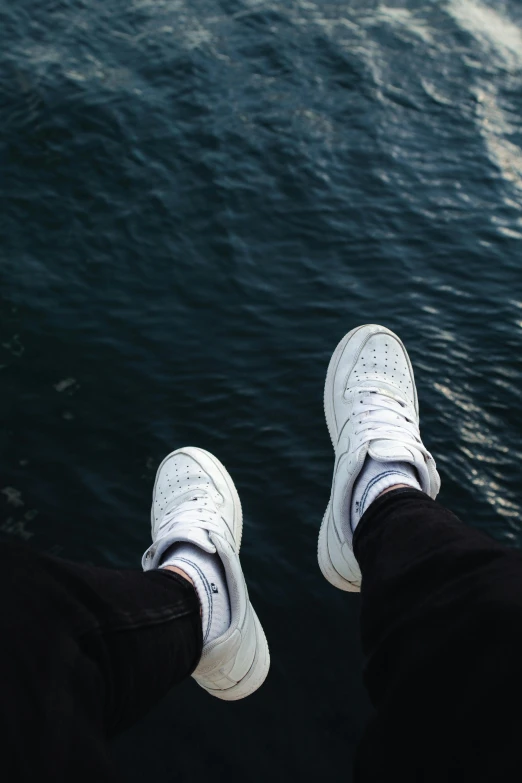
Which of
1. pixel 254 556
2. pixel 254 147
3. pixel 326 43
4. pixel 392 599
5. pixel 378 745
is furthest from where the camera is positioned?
pixel 326 43

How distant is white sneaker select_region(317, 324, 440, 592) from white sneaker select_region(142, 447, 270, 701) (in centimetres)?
42

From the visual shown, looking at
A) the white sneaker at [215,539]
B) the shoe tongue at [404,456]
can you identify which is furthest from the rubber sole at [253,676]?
the shoe tongue at [404,456]

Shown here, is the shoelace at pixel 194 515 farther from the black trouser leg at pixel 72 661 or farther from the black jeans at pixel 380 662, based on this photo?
the black jeans at pixel 380 662

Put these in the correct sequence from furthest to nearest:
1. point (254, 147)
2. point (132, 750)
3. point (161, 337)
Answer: point (254, 147), point (161, 337), point (132, 750)

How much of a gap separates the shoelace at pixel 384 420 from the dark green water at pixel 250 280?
1.08 meters

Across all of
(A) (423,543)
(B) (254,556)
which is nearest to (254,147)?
(B) (254,556)

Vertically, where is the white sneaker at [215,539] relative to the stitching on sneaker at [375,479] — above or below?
below

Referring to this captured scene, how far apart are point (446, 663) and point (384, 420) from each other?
6.67 ft

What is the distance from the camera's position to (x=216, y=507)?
12.1 feet

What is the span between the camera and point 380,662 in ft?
5.90

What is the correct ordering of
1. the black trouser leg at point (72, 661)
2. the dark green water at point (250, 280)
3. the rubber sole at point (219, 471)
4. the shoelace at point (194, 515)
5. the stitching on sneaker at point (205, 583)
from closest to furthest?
the black trouser leg at point (72, 661)
the stitching on sneaker at point (205, 583)
the shoelace at point (194, 515)
the rubber sole at point (219, 471)
the dark green water at point (250, 280)

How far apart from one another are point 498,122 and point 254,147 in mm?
2881

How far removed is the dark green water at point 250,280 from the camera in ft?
13.9

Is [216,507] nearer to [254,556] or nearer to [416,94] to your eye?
→ [254,556]
